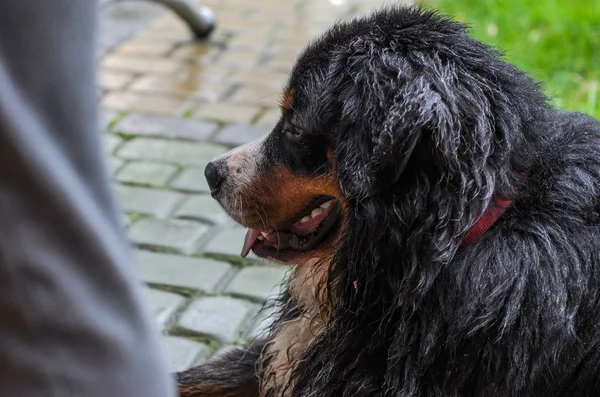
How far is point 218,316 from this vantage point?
9.78ft

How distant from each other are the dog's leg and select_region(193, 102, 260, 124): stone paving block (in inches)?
77.7

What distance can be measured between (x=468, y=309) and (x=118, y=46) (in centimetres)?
397

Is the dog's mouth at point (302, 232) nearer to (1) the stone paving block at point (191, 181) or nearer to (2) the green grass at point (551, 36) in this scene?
(1) the stone paving block at point (191, 181)

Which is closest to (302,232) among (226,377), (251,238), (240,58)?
Answer: (251,238)

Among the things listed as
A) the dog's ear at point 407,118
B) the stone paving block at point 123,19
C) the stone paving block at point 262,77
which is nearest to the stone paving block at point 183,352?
the dog's ear at point 407,118

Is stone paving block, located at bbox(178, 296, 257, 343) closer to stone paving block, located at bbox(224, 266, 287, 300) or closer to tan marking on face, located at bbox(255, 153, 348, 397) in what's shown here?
stone paving block, located at bbox(224, 266, 287, 300)

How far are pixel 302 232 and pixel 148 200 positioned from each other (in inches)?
64.7

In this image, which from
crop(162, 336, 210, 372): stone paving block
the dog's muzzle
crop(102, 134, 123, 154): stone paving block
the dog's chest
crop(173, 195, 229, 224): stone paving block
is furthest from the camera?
crop(102, 134, 123, 154): stone paving block

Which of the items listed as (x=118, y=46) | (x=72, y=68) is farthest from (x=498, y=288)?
(x=118, y=46)

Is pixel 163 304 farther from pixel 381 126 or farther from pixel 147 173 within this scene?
pixel 381 126

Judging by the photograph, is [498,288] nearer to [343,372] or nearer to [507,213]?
[507,213]

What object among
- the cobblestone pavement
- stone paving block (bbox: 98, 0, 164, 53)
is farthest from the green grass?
stone paving block (bbox: 98, 0, 164, 53)

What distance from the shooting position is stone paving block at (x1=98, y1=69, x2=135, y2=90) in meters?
4.70

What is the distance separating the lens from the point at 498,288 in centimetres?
181
